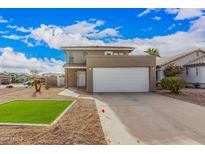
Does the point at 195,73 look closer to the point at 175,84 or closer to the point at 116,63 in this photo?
the point at 175,84

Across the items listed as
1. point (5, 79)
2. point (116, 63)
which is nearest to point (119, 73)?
point (116, 63)

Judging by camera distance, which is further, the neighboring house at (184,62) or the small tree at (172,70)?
the neighboring house at (184,62)

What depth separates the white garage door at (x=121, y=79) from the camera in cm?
2086

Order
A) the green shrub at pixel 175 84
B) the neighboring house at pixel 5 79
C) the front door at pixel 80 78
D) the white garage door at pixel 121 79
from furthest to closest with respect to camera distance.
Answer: the neighboring house at pixel 5 79 → the front door at pixel 80 78 → the white garage door at pixel 121 79 → the green shrub at pixel 175 84

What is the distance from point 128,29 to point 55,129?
686 inches

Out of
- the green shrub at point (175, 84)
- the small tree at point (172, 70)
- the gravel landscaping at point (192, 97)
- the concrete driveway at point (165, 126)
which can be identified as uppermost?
the small tree at point (172, 70)

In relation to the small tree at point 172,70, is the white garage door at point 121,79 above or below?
below

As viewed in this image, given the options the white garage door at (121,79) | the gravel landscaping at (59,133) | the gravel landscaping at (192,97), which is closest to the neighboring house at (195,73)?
the gravel landscaping at (192,97)

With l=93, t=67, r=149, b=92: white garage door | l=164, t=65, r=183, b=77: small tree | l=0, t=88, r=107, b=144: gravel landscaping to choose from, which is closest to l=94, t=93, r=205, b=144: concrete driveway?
l=0, t=88, r=107, b=144: gravel landscaping

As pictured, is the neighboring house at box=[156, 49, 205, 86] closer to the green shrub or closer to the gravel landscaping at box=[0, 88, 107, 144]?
the green shrub

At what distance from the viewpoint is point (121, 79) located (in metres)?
20.9

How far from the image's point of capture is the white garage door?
20.9 metres

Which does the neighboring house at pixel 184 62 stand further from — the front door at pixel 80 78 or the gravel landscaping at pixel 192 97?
the front door at pixel 80 78
